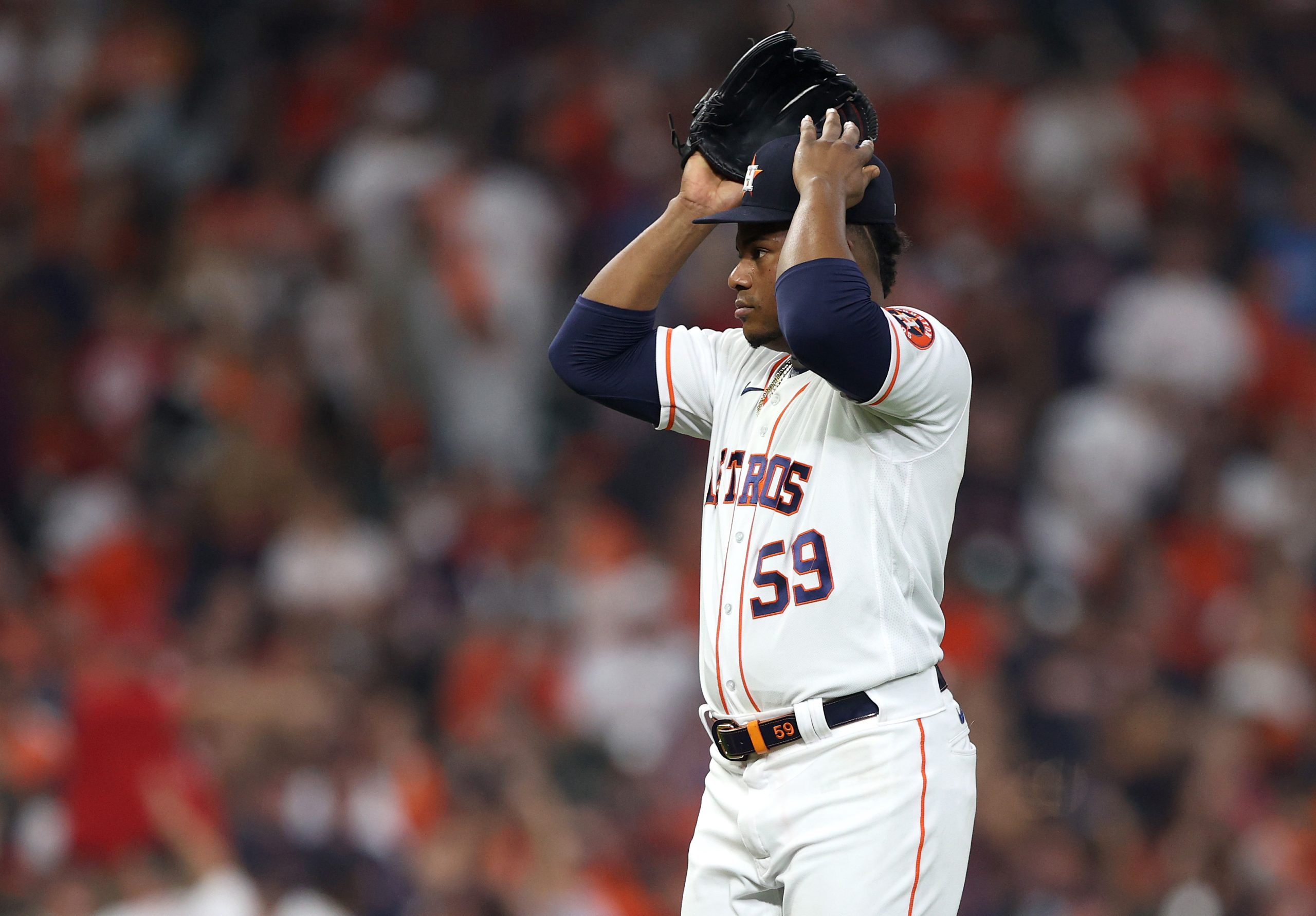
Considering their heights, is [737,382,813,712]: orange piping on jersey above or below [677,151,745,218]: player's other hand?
below

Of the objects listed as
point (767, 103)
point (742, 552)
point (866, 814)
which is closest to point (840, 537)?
point (742, 552)

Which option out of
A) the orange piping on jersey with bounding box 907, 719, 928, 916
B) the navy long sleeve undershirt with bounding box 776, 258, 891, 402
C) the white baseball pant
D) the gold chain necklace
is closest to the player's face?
the gold chain necklace

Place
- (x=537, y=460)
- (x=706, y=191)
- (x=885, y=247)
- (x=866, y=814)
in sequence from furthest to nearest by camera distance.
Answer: (x=537, y=460)
(x=706, y=191)
(x=885, y=247)
(x=866, y=814)

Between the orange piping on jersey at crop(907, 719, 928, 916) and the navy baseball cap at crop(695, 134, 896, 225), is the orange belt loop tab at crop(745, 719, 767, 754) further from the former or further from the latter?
the navy baseball cap at crop(695, 134, 896, 225)

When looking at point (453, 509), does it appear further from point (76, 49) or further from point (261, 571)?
point (76, 49)

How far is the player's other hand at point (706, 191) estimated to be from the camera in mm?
2898

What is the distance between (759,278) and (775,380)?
0.23 meters

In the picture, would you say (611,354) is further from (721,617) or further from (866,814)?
(866,814)

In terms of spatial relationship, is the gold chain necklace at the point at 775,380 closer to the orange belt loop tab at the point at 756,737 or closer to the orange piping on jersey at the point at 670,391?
the orange piping on jersey at the point at 670,391

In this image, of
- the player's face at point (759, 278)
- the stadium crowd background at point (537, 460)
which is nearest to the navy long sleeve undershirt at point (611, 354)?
the player's face at point (759, 278)

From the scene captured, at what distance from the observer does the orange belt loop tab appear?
8.47 ft

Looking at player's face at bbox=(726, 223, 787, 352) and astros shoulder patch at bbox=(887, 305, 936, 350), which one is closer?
astros shoulder patch at bbox=(887, 305, 936, 350)

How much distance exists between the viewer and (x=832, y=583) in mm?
2537

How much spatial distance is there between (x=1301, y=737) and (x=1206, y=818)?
0.67 m
